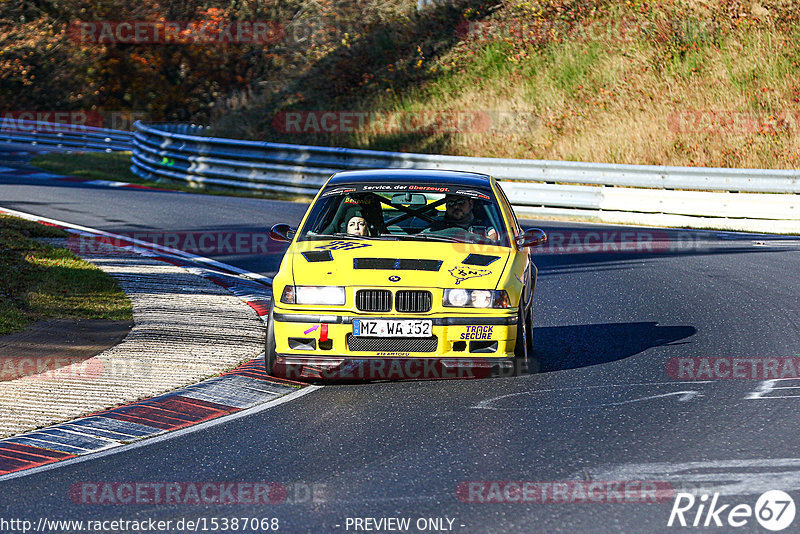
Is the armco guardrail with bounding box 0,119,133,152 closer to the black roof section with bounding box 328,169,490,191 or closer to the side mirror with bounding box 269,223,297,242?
the black roof section with bounding box 328,169,490,191

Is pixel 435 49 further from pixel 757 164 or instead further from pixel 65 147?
pixel 65 147

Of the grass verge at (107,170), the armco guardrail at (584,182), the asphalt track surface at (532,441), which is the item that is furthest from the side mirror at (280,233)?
the grass verge at (107,170)

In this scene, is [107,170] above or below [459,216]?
above

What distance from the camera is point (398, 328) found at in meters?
7.79

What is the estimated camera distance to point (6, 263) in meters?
13.0

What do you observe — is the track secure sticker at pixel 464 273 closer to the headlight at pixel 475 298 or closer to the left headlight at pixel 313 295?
the headlight at pixel 475 298

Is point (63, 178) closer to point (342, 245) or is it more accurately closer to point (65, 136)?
point (65, 136)

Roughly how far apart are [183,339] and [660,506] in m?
5.56

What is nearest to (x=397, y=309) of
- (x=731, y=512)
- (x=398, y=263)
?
(x=398, y=263)

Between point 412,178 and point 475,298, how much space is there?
1.92 metres

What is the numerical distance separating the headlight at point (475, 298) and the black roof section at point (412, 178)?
173 centimetres

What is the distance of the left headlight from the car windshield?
1.01 m

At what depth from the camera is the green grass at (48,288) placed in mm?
10789

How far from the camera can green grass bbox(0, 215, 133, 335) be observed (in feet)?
35.4
